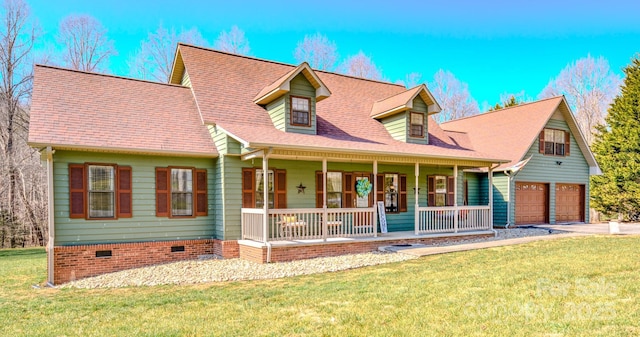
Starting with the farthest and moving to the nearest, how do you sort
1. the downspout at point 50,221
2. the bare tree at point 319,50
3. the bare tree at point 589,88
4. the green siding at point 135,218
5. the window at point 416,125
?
1. the bare tree at point 589,88
2. the bare tree at point 319,50
3. the window at point 416,125
4. the green siding at point 135,218
5. the downspout at point 50,221

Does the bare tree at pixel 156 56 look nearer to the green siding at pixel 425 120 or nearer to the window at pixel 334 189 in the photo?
the window at pixel 334 189

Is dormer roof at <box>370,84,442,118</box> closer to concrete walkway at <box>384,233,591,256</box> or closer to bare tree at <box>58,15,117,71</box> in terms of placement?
concrete walkway at <box>384,233,591,256</box>

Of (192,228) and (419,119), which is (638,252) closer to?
(419,119)

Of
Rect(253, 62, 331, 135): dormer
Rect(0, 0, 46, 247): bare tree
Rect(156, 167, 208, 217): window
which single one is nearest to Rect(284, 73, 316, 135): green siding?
Rect(253, 62, 331, 135): dormer

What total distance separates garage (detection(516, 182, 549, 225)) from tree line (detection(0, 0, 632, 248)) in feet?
27.1

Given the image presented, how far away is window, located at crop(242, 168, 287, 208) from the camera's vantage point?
1195 centimetres

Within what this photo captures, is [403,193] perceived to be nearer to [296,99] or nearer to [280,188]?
[280,188]

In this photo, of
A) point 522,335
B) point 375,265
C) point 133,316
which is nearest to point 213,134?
point 375,265

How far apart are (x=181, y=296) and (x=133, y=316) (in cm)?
131

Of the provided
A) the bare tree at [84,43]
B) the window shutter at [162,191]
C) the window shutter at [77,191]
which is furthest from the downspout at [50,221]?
the bare tree at [84,43]

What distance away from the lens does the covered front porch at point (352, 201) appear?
37.6ft

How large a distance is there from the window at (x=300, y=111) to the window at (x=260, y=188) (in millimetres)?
1782

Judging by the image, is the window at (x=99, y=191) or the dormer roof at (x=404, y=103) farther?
the dormer roof at (x=404, y=103)

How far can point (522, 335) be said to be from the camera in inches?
188
